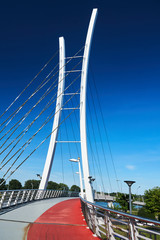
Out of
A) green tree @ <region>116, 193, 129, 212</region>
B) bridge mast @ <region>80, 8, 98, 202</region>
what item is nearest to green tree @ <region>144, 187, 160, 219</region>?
green tree @ <region>116, 193, 129, 212</region>

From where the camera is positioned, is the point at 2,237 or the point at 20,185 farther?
the point at 20,185

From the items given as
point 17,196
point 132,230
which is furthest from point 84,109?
point 132,230

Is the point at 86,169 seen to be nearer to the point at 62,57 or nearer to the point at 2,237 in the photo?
the point at 2,237

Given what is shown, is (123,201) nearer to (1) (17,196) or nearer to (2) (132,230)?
(1) (17,196)

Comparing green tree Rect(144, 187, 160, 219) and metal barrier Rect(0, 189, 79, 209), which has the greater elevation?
metal barrier Rect(0, 189, 79, 209)

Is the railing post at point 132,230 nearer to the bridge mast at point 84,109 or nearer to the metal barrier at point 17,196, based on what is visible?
the metal barrier at point 17,196

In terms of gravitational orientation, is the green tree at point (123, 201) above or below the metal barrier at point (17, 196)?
below

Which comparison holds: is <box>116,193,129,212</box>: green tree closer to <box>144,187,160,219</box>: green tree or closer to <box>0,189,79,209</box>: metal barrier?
<box>144,187,160,219</box>: green tree

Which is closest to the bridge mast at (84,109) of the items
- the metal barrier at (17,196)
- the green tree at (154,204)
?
the metal barrier at (17,196)

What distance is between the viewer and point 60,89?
18.3 m

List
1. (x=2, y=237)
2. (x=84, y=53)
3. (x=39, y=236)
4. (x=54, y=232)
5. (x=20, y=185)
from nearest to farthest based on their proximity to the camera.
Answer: (x=2, y=237)
(x=39, y=236)
(x=54, y=232)
(x=84, y=53)
(x=20, y=185)

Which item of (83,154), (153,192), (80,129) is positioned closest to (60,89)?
(80,129)

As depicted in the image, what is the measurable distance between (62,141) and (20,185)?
310ft

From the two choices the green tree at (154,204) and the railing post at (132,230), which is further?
Result: the green tree at (154,204)
